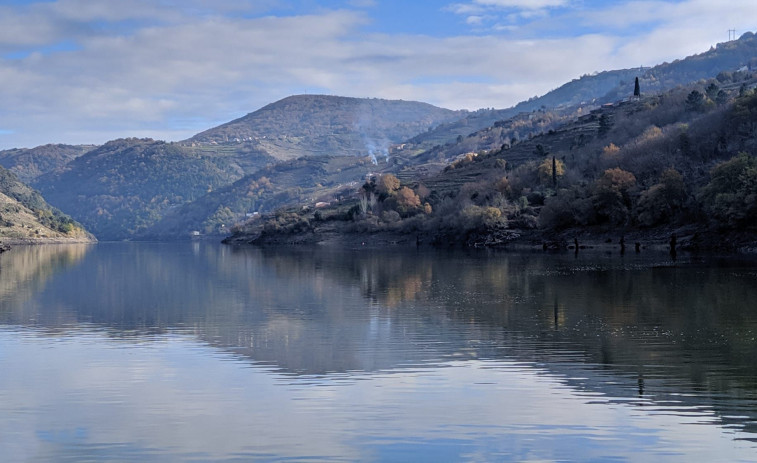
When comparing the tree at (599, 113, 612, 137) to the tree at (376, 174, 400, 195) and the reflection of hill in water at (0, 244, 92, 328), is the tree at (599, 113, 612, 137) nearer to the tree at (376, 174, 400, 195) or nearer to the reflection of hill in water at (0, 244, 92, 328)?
the tree at (376, 174, 400, 195)

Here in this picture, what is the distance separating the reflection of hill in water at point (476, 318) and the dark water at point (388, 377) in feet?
0.42

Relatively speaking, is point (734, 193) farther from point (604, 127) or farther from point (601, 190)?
point (604, 127)

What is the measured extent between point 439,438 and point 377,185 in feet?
461

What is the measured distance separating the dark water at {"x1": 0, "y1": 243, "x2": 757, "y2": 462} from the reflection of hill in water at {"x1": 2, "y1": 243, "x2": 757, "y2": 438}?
128mm

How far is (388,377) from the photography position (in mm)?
19562

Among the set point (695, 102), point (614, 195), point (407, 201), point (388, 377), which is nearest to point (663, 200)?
point (614, 195)

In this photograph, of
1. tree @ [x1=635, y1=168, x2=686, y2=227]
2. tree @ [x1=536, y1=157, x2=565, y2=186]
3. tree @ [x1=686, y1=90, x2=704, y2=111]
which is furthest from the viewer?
tree @ [x1=686, y1=90, x2=704, y2=111]

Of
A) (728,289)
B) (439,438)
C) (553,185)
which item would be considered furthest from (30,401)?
(553,185)

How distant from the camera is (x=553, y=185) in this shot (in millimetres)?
114625

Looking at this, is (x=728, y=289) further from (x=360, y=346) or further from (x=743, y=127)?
(x=743, y=127)

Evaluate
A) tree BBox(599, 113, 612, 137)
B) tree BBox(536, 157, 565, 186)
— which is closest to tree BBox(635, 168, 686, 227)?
tree BBox(536, 157, 565, 186)

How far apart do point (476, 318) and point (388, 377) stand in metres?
11.7

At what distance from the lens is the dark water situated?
14117 mm

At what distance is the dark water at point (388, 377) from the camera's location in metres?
14.1
